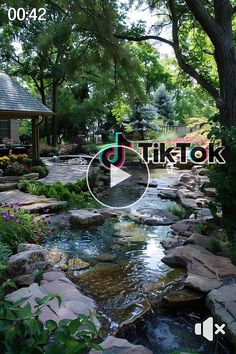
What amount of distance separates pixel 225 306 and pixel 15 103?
30.3 feet

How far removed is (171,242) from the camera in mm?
5145

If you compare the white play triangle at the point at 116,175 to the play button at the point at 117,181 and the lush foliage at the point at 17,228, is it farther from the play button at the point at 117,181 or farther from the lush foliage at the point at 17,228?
the lush foliage at the point at 17,228

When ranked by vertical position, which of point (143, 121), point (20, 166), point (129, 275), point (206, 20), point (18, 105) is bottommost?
point (129, 275)

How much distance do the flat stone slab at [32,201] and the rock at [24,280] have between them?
2974 mm

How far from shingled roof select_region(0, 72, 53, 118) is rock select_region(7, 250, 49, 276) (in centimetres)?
684

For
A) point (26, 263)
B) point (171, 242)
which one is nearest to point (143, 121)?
point (171, 242)

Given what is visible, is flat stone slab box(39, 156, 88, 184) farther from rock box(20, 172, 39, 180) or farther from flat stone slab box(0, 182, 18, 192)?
flat stone slab box(0, 182, 18, 192)

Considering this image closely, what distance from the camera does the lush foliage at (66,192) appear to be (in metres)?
7.69

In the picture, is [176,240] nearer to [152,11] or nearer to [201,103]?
[152,11]

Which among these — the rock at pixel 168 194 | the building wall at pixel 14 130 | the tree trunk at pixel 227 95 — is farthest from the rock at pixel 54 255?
the building wall at pixel 14 130

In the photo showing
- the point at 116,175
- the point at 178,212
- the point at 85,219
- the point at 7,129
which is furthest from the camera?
the point at 7,129

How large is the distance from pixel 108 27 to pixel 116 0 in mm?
844

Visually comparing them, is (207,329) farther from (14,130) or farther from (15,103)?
(14,130)

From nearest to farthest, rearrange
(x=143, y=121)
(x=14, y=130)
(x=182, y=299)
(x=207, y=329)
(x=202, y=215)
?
(x=207, y=329), (x=182, y=299), (x=202, y=215), (x=14, y=130), (x=143, y=121)
